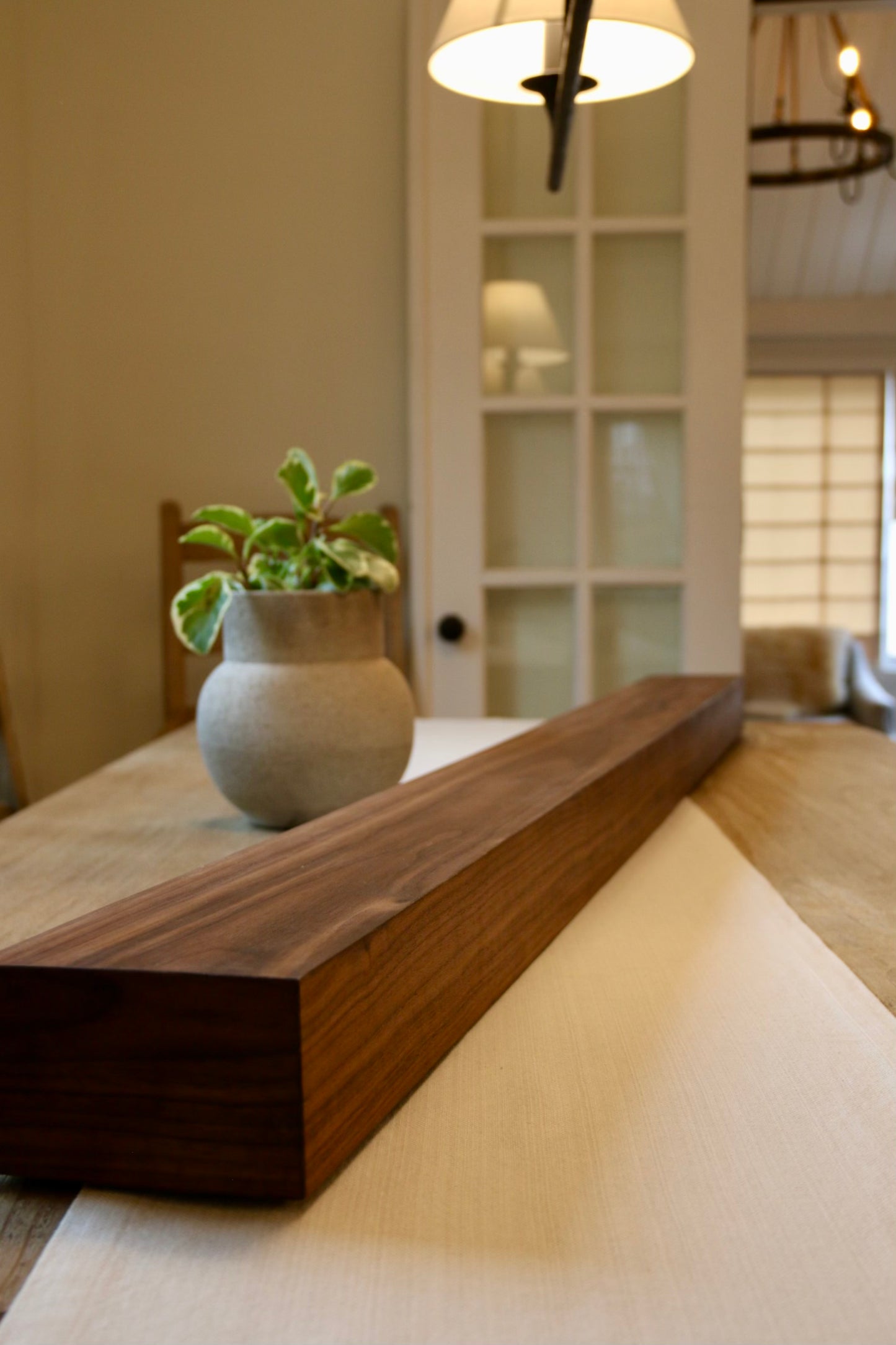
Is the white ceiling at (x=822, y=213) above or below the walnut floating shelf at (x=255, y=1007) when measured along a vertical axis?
above

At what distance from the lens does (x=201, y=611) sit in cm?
98

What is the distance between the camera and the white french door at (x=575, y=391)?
248 centimetres

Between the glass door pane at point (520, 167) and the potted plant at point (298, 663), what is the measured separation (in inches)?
69.1

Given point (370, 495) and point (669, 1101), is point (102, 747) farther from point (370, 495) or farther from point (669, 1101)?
point (669, 1101)

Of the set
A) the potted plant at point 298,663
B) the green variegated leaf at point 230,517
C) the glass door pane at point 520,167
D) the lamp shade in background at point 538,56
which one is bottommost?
the potted plant at point 298,663

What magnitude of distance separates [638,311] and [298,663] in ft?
5.97

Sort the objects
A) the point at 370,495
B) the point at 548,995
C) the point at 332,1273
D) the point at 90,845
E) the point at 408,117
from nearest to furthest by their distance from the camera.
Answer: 1. the point at 332,1273
2. the point at 548,995
3. the point at 90,845
4. the point at 408,117
5. the point at 370,495

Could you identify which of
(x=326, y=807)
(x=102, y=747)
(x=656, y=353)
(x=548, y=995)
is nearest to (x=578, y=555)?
(x=656, y=353)

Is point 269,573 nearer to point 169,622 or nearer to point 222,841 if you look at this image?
point 222,841

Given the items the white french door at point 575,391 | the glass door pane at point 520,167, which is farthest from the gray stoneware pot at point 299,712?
the glass door pane at point 520,167

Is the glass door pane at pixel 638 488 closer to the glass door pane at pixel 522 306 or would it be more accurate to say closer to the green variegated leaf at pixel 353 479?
the glass door pane at pixel 522 306

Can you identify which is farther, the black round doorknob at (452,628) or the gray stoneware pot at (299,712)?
the black round doorknob at (452,628)

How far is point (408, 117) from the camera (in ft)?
8.28

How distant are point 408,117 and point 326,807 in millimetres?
1979
